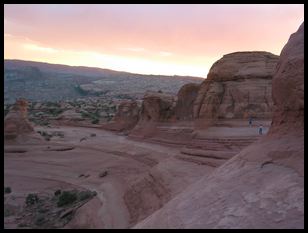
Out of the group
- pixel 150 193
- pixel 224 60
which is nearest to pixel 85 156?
pixel 224 60

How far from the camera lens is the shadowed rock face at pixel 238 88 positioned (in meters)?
17.7

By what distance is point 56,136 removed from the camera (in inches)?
1474

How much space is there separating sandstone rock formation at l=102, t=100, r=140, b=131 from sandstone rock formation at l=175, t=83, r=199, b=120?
11.4 m

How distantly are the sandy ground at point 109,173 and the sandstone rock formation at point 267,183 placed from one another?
4842 mm

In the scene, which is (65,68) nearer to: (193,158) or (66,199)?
(66,199)

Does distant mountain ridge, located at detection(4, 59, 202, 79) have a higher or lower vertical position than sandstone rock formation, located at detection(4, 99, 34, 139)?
higher

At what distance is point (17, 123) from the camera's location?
31.5m

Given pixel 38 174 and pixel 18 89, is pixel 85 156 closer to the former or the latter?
pixel 38 174

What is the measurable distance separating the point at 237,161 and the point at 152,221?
5.82 ft

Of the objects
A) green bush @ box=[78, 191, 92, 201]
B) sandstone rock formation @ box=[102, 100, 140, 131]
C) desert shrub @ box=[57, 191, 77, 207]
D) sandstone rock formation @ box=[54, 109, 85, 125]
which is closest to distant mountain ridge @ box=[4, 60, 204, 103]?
sandstone rock formation @ box=[54, 109, 85, 125]

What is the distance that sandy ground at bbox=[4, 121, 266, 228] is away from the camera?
13.3 metres

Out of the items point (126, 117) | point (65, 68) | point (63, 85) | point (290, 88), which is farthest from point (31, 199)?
point (65, 68)

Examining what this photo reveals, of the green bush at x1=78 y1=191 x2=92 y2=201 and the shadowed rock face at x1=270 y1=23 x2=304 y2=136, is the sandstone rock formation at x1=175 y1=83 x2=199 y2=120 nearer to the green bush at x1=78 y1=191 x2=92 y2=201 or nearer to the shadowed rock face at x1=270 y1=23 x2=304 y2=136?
the green bush at x1=78 y1=191 x2=92 y2=201

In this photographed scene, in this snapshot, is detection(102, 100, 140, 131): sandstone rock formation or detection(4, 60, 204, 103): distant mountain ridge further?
detection(4, 60, 204, 103): distant mountain ridge
